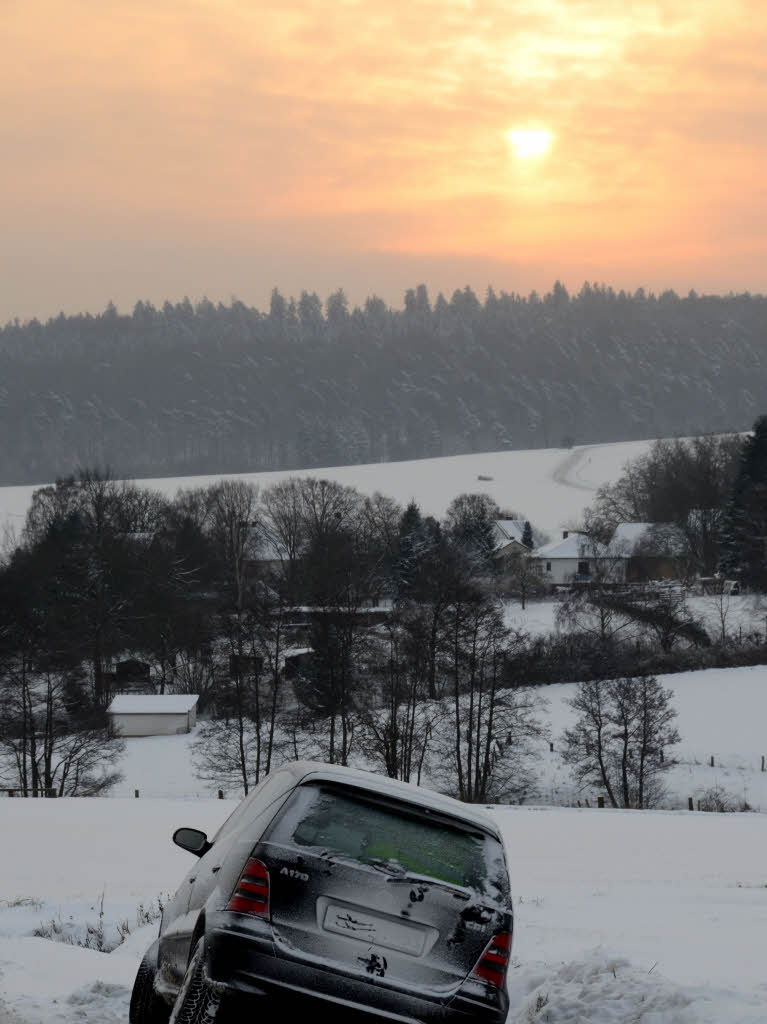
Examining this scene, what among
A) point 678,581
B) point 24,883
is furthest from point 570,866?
point 678,581

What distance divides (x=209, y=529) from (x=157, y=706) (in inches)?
1726

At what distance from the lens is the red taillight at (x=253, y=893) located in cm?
561

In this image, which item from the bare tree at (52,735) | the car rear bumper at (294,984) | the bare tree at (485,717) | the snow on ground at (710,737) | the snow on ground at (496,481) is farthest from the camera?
the snow on ground at (496,481)

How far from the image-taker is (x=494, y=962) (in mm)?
5770

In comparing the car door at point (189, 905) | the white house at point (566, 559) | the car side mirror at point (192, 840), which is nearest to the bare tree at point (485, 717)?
the car side mirror at point (192, 840)

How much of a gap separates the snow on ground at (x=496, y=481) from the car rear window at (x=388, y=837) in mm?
Answer: 124712

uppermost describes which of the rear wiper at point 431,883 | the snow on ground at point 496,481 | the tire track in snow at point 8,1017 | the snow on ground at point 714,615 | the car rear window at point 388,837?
the snow on ground at point 496,481

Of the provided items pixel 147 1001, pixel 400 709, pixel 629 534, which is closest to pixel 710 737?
pixel 400 709

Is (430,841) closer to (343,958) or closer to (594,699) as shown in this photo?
(343,958)

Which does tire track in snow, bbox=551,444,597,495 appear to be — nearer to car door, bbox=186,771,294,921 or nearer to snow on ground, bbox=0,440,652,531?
snow on ground, bbox=0,440,652,531

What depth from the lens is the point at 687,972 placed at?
839 cm

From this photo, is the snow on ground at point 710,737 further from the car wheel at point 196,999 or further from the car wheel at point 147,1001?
the car wheel at point 196,999

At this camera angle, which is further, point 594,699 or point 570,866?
point 594,699

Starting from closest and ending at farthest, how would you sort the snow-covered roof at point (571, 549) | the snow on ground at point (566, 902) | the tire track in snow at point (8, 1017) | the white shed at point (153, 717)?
1. the tire track in snow at point (8, 1017)
2. the snow on ground at point (566, 902)
3. the white shed at point (153, 717)
4. the snow-covered roof at point (571, 549)
